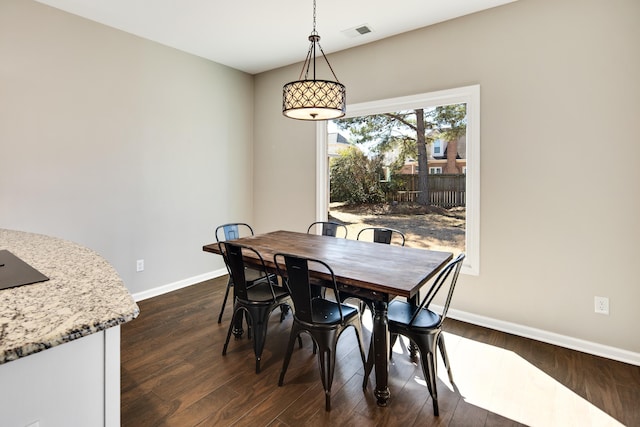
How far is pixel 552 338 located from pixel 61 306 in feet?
10.6

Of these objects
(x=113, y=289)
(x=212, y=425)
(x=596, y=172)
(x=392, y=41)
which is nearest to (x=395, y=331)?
(x=212, y=425)

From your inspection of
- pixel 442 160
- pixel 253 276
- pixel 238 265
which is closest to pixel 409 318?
pixel 238 265

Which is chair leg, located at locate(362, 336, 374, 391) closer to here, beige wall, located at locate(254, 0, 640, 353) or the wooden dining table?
the wooden dining table

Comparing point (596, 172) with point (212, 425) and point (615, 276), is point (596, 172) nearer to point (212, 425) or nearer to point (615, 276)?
point (615, 276)

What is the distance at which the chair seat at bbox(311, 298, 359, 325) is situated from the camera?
2008 mm

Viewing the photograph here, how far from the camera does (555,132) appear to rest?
2.65 metres

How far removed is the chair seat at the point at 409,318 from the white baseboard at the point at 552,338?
3.70 feet

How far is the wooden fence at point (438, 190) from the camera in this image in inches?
127

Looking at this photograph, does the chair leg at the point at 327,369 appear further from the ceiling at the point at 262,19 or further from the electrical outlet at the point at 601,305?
the ceiling at the point at 262,19

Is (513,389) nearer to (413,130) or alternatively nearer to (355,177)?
(413,130)

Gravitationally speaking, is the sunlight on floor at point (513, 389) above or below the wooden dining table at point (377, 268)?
below

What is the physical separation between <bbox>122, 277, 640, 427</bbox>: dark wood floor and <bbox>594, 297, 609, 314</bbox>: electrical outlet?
1.14ft

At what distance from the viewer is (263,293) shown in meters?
2.48

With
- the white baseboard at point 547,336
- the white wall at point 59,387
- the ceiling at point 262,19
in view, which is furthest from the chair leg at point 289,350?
the ceiling at point 262,19
